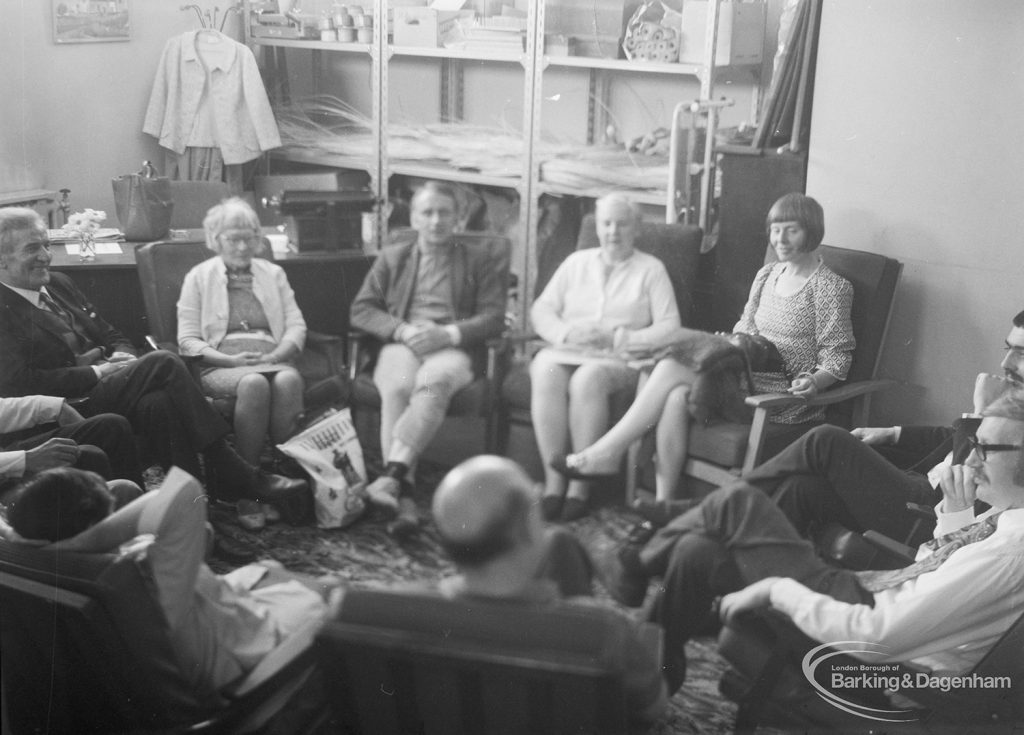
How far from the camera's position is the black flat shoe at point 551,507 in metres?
1.57

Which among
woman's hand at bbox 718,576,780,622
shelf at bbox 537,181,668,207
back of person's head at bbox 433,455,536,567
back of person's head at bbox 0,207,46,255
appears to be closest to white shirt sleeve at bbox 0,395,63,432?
back of person's head at bbox 0,207,46,255

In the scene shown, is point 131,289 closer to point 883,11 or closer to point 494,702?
point 494,702


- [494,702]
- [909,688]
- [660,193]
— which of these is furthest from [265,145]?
[909,688]

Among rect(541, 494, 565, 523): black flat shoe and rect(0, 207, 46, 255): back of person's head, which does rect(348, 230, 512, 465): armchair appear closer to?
rect(541, 494, 565, 523): black flat shoe

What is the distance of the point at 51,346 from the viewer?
1.76 meters

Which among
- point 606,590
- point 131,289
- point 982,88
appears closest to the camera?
point 982,88

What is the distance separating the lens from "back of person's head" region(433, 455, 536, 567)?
152 centimetres

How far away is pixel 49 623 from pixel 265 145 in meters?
0.83

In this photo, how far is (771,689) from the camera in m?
1.67

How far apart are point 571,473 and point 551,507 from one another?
0.06 metres

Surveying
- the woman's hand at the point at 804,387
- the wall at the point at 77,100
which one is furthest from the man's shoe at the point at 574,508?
the wall at the point at 77,100

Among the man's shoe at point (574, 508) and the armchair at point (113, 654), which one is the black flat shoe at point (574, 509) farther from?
the armchair at point (113, 654)
